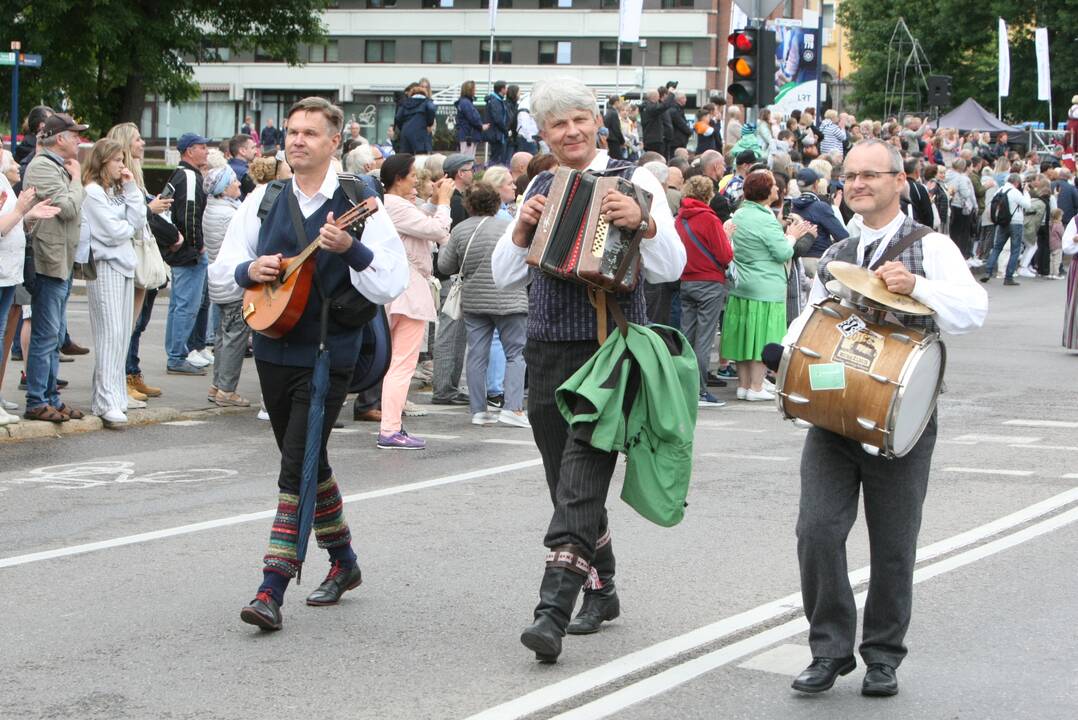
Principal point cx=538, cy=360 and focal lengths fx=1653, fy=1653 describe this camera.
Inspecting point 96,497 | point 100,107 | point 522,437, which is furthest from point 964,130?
point 96,497

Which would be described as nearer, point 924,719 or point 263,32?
point 924,719

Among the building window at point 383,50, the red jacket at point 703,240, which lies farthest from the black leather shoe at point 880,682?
the building window at point 383,50

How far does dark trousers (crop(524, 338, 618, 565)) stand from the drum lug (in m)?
1.06

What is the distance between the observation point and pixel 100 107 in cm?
4344

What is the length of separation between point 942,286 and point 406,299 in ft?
23.4

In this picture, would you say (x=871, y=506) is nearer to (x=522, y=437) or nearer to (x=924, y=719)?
(x=924, y=719)

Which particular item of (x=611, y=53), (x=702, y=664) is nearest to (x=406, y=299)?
(x=702, y=664)

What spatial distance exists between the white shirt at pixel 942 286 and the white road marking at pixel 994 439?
6859 mm

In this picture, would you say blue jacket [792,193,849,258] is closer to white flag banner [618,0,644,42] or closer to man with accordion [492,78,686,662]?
man with accordion [492,78,686,662]

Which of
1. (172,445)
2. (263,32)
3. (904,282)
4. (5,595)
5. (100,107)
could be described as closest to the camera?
(904,282)

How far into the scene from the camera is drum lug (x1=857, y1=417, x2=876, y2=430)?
17.9ft

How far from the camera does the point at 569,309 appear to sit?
6.22 metres

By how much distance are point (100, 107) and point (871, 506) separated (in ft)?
132

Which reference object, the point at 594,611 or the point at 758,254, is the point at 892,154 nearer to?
the point at 594,611
